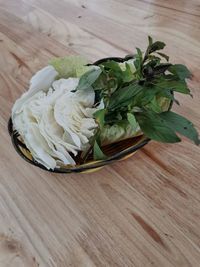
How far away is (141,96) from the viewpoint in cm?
46

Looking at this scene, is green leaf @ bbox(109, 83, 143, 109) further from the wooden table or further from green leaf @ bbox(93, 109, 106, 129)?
the wooden table

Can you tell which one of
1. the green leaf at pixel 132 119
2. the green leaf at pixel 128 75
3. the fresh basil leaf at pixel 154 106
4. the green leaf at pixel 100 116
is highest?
the green leaf at pixel 128 75

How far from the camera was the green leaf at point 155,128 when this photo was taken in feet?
1.42

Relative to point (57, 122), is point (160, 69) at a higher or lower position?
higher

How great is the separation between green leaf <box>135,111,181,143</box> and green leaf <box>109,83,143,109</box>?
30 mm

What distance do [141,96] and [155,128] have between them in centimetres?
6

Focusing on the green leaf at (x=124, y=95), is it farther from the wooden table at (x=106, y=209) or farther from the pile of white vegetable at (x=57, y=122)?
the wooden table at (x=106, y=209)

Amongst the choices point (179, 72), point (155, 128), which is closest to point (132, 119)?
point (155, 128)

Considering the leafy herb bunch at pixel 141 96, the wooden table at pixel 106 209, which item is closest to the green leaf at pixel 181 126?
the leafy herb bunch at pixel 141 96

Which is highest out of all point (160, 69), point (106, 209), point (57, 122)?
point (160, 69)

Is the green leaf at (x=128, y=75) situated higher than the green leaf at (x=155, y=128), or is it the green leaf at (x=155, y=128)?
the green leaf at (x=128, y=75)

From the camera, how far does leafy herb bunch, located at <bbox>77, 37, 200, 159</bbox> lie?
448 millimetres

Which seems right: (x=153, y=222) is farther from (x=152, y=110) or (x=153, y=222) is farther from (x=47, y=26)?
(x=47, y=26)

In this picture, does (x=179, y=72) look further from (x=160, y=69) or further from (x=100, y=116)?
(x=100, y=116)
